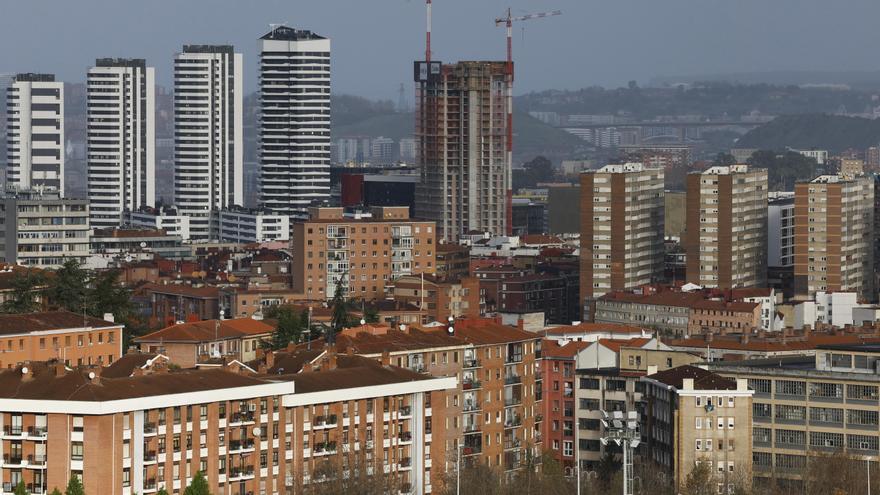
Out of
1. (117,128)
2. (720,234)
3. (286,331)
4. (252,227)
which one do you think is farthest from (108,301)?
(117,128)

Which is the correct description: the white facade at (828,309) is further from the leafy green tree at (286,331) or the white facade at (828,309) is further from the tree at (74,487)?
the tree at (74,487)

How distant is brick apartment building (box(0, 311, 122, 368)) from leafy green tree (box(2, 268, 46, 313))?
536cm

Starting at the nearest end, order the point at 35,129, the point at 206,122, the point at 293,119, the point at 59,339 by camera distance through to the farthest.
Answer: the point at 59,339 → the point at 293,119 → the point at 35,129 → the point at 206,122

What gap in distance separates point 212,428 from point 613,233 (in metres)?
58.1

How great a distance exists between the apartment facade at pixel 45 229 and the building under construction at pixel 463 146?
1704 inches

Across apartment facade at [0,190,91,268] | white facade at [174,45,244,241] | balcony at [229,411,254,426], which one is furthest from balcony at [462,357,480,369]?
white facade at [174,45,244,241]

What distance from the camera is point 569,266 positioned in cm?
11250

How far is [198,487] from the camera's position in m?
44.3

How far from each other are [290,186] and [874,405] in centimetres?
10729

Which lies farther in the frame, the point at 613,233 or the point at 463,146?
the point at 463,146

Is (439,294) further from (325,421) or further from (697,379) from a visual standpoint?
(325,421)

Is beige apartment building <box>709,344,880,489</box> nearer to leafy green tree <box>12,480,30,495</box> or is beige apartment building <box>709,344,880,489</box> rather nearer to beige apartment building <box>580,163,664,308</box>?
leafy green tree <box>12,480,30,495</box>

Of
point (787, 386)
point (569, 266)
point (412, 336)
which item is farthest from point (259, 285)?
point (787, 386)

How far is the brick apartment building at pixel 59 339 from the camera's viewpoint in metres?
60.4
